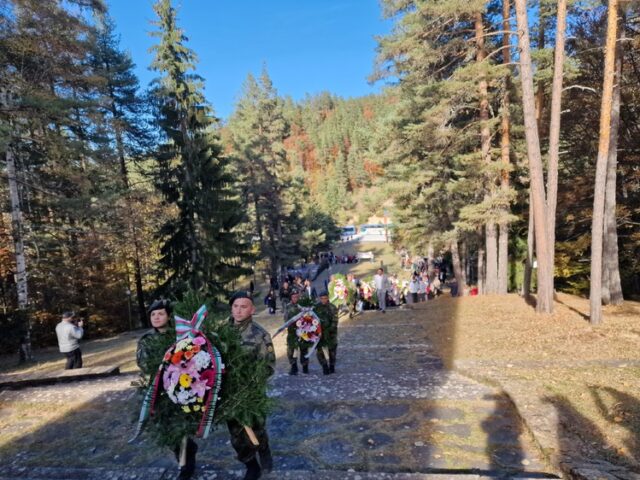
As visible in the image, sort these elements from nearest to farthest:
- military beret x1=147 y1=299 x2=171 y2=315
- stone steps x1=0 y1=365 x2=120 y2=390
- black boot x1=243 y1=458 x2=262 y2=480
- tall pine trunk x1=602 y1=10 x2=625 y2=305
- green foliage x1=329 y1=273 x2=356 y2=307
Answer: black boot x1=243 y1=458 x2=262 y2=480 → military beret x1=147 y1=299 x2=171 y2=315 → stone steps x1=0 y1=365 x2=120 y2=390 → tall pine trunk x1=602 y1=10 x2=625 y2=305 → green foliage x1=329 y1=273 x2=356 y2=307

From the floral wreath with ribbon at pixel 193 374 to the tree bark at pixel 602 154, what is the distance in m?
10.4

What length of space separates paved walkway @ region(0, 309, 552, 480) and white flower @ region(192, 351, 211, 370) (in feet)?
4.32

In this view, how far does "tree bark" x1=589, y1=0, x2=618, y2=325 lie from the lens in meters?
9.77

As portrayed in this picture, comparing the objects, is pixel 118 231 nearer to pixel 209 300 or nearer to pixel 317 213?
pixel 209 300

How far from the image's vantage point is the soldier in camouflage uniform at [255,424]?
3.76m

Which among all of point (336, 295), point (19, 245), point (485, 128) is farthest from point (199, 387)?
point (485, 128)

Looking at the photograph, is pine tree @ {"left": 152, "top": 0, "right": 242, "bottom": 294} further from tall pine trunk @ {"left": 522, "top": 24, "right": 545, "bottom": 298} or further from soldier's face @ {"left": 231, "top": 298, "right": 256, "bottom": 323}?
soldier's face @ {"left": 231, "top": 298, "right": 256, "bottom": 323}

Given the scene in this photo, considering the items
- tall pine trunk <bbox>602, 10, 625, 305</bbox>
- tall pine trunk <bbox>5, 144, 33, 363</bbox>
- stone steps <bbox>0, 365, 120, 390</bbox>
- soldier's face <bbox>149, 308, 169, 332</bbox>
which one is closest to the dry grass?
tall pine trunk <bbox>602, 10, 625, 305</bbox>

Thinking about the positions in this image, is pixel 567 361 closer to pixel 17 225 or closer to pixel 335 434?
pixel 335 434

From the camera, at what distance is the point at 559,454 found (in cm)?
393

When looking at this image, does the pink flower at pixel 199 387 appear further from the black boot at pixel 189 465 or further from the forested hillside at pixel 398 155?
the forested hillside at pixel 398 155

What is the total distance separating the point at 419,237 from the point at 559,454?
1832 cm

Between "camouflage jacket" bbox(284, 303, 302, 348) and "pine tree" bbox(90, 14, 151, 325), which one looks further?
"pine tree" bbox(90, 14, 151, 325)

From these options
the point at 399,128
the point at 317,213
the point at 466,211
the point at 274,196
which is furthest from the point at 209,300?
the point at 317,213
